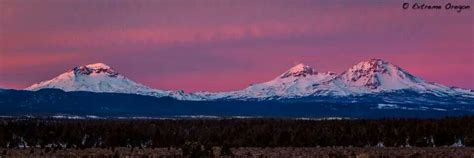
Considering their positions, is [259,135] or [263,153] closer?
[263,153]

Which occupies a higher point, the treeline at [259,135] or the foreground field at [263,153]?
the treeline at [259,135]

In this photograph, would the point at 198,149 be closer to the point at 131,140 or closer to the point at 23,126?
the point at 131,140

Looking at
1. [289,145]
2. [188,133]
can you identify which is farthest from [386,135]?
[188,133]

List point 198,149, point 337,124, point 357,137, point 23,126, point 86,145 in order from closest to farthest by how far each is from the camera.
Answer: point 198,149, point 86,145, point 357,137, point 23,126, point 337,124

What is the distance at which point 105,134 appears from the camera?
90.1 meters

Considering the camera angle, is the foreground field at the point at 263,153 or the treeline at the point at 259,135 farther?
the treeline at the point at 259,135

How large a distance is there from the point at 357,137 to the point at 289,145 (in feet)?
24.8

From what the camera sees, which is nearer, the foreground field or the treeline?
the foreground field

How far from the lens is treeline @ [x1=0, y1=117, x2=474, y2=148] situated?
276 ft

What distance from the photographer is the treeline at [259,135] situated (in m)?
84.1

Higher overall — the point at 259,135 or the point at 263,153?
the point at 259,135

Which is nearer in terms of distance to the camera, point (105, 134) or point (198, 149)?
point (198, 149)

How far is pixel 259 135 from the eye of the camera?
90.2 metres

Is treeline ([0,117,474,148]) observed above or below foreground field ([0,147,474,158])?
above
